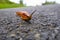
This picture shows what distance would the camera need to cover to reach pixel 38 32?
233 cm

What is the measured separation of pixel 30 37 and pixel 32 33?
193 mm

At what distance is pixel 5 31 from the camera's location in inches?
99.0

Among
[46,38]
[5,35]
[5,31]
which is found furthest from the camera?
[5,31]

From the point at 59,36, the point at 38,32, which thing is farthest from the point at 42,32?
the point at 59,36

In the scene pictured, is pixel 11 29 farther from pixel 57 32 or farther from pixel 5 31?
A: pixel 57 32

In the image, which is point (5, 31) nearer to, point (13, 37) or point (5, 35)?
point (5, 35)

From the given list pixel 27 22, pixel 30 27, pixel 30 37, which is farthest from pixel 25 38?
pixel 27 22

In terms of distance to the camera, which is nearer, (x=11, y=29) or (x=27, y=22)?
(x=11, y=29)

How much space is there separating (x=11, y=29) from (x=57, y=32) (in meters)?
0.64

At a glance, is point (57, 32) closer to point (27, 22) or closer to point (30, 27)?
point (30, 27)

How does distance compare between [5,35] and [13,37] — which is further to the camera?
[5,35]

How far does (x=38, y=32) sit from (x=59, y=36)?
285mm

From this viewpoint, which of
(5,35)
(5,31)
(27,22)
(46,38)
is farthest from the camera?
(27,22)

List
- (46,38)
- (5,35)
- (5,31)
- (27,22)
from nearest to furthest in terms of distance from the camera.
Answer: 1. (46,38)
2. (5,35)
3. (5,31)
4. (27,22)
